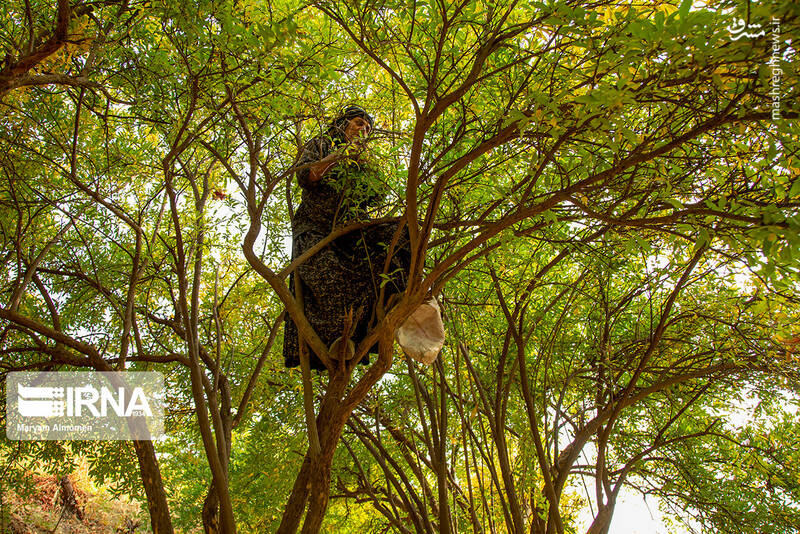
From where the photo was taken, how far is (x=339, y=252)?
2.55 meters

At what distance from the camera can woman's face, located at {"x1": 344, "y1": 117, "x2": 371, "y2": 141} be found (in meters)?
2.53

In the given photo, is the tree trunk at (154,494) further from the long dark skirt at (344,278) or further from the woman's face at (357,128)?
the woman's face at (357,128)

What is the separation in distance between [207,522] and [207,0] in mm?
2568

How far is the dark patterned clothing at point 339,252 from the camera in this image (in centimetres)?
241

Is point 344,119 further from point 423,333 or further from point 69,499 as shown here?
point 69,499

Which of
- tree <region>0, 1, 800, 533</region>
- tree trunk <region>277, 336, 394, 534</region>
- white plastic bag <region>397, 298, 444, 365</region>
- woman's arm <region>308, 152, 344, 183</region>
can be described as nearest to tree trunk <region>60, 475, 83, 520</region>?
tree <region>0, 1, 800, 533</region>

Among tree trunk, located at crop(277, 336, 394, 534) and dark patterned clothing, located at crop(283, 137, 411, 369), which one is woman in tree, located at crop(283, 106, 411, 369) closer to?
dark patterned clothing, located at crop(283, 137, 411, 369)

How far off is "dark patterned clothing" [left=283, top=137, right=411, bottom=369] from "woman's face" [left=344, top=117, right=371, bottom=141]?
0.11 meters

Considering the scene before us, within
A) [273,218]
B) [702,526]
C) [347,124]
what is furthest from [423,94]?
[702,526]

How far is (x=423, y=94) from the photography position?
2.17 meters

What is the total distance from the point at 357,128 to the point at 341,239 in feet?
1.74

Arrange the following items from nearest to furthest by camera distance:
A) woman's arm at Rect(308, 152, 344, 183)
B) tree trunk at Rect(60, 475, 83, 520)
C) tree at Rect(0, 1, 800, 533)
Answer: tree at Rect(0, 1, 800, 533)
woman's arm at Rect(308, 152, 344, 183)
tree trunk at Rect(60, 475, 83, 520)

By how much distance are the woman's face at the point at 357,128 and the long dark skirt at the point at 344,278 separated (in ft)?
1.44

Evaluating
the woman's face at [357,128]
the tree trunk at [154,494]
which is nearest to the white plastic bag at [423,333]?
the woman's face at [357,128]
